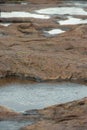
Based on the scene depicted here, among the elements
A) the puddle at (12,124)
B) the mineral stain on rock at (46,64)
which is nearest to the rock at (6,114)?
the mineral stain on rock at (46,64)

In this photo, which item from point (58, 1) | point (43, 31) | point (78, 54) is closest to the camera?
point (78, 54)

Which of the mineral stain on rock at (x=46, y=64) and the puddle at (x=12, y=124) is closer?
the puddle at (x=12, y=124)

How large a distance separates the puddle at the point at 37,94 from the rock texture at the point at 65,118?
2.75m

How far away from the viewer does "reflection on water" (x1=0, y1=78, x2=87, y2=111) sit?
15.7 m

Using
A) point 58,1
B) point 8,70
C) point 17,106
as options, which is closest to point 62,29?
point 8,70

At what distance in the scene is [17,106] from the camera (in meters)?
15.2

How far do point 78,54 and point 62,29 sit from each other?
10.1 metres

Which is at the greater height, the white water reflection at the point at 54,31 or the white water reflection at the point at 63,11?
the white water reflection at the point at 54,31

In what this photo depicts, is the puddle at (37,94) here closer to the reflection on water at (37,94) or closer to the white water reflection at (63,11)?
the reflection on water at (37,94)

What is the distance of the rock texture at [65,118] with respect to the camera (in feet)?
35.4

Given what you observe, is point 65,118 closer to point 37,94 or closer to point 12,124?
point 12,124

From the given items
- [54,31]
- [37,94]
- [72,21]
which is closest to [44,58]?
[37,94]

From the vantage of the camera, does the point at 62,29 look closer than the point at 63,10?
Yes

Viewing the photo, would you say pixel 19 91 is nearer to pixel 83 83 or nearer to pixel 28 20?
pixel 83 83
